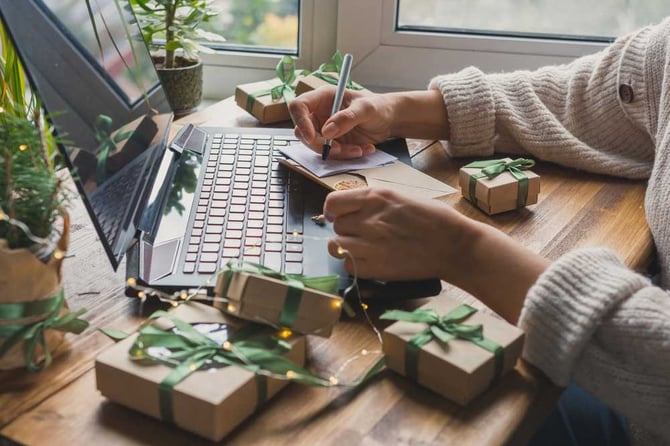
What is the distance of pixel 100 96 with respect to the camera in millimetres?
800

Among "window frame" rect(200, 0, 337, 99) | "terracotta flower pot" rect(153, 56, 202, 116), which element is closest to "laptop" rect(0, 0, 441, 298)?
"terracotta flower pot" rect(153, 56, 202, 116)

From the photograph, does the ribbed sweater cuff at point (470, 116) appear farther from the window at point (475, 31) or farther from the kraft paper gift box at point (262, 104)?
the window at point (475, 31)

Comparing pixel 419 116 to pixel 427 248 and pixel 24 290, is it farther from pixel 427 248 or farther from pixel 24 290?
pixel 24 290

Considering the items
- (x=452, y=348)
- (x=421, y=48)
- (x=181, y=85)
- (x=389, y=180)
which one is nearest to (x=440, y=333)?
(x=452, y=348)

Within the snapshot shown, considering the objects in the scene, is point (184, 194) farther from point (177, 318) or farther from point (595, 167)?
point (595, 167)

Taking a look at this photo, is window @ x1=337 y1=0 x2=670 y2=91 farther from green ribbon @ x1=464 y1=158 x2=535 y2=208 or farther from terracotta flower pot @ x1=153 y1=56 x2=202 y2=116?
green ribbon @ x1=464 y1=158 x2=535 y2=208

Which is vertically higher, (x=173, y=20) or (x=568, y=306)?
(x=173, y=20)

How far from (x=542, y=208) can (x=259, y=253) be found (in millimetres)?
373

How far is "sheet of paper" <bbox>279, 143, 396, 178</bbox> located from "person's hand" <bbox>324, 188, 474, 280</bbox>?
6.1 inches

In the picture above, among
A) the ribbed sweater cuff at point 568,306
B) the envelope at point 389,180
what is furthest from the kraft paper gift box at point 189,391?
the envelope at point 389,180

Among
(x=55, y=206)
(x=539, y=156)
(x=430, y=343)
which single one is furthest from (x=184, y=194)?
(x=539, y=156)

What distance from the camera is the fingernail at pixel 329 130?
1001 millimetres

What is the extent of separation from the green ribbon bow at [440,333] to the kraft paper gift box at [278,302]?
2.4 inches

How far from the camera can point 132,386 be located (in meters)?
0.60
